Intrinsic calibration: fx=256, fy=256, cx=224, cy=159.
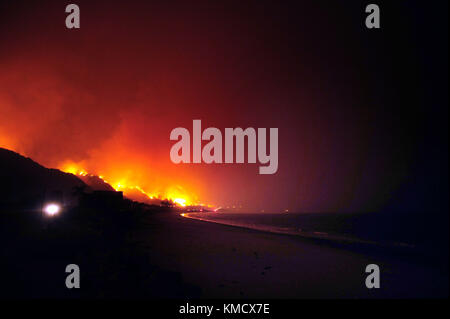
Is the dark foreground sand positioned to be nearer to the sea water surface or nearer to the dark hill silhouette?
the sea water surface

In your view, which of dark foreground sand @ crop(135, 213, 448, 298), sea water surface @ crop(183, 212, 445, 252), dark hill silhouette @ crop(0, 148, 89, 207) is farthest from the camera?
dark hill silhouette @ crop(0, 148, 89, 207)

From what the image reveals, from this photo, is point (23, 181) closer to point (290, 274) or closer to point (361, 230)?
point (290, 274)

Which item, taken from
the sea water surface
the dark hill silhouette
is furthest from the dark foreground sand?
the dark hill silhouette

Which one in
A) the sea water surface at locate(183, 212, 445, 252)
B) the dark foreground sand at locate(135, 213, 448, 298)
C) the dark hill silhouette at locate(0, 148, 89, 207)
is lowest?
the sea water surface at locate(183, 212, 445, 252)

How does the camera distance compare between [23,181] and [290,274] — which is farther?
[23,181]

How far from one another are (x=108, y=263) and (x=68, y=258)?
13.0 ft

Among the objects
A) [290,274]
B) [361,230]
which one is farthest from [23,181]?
[361,230]

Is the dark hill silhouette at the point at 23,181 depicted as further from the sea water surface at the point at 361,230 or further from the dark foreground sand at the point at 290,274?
the dark foreground sand at the point at 290,274

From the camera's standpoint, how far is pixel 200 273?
43.0ft

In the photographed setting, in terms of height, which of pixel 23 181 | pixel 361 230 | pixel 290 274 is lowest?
pixel 361 230

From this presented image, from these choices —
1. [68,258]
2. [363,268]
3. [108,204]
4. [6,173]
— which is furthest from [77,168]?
[363,268]

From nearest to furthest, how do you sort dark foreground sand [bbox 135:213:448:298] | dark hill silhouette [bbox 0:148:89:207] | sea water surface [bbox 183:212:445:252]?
dark foreground sand [bbox 135:213:448:298]
sea water surface [bbox 183:212:445:252]
dark hill silhouette [bbox 0:148:89:207]
